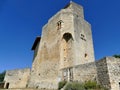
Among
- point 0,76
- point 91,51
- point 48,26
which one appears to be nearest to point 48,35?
point 48,26

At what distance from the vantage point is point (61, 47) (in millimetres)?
17422

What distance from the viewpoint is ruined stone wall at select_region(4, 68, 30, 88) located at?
22.1 metres

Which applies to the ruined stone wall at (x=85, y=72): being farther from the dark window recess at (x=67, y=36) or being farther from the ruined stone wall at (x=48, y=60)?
the dark window recess at (x=67, y=36)

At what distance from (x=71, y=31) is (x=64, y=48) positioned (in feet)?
7.11

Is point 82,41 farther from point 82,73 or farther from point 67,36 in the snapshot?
point 82,73

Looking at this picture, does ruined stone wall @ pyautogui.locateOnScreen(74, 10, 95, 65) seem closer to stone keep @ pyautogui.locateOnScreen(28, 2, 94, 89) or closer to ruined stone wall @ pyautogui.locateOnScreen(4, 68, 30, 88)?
stone keep @ pyautogui.locateOnScreen(28, 2, 94, 89)

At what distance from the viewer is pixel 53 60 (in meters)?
17.5

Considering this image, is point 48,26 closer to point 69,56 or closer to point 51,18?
point 51,18

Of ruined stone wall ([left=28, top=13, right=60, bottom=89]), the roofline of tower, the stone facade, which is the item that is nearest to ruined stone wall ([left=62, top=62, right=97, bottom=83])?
the stone facade

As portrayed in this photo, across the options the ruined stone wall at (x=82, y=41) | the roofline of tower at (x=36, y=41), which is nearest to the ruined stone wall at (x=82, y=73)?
the ruined stone wall at (x=82, y=41)

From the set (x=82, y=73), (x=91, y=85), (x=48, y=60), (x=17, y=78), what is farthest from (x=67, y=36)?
(x=17, y=78)

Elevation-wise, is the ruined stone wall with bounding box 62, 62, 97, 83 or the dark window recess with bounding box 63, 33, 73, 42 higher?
the dark window recess with bounding box 63, 33, 73, 42

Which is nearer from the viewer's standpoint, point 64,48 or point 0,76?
point 64,48

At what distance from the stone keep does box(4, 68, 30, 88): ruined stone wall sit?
234 centimetres
